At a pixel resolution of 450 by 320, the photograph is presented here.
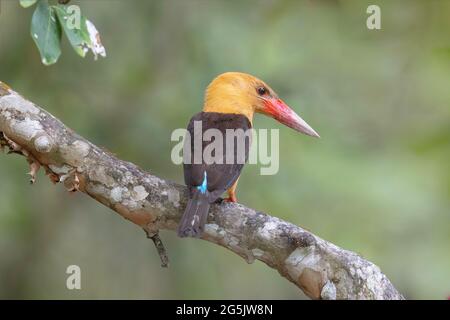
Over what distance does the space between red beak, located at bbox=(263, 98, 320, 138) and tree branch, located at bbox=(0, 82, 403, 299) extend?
1323mm

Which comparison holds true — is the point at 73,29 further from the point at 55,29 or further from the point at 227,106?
the point at 227,106

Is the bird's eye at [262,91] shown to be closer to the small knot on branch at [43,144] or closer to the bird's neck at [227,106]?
the bird's neck at [227,106]

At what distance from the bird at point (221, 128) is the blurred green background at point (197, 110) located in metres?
0.75

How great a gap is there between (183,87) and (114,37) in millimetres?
660

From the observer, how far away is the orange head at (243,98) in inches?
180

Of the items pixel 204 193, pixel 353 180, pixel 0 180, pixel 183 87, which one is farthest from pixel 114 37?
pixel 204 193

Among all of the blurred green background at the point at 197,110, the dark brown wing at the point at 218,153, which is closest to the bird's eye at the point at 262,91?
the dark brown wing at the point at 218,153

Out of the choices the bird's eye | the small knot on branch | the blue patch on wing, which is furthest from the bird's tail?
the bird's eye

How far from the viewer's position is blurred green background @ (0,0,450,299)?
17.5 feet

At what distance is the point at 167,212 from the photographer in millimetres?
3541

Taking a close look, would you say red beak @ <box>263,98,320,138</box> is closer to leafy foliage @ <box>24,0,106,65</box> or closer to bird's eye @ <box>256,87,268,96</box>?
bird's eye @ <box>256,87,268,96</box>

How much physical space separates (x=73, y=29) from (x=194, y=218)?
3.32 ft

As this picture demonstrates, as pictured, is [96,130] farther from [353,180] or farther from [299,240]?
[299,240]

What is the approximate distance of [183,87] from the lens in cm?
575
